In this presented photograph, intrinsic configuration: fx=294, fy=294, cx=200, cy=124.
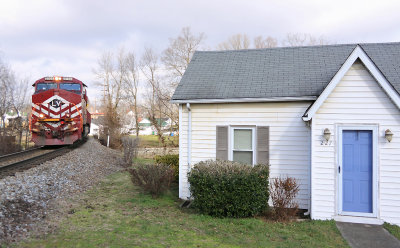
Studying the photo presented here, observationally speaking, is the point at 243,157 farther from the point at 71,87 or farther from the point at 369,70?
the point at 71,87

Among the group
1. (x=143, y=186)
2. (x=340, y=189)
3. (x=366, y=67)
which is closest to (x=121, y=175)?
(x=143, y=186)

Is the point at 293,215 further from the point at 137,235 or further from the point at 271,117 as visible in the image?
the point at 137,235

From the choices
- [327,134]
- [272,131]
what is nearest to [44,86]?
[272,131]

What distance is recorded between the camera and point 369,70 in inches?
284

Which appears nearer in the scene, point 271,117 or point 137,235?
point 137,235

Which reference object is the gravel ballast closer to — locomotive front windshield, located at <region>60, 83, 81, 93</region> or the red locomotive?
the red locomotive

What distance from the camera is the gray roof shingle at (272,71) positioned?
9.12 meters

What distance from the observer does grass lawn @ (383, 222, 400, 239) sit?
6.52 meters

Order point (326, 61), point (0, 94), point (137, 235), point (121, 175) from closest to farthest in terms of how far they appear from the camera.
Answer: point (137, 235) → point (326, 61) → point (121, 175) → point (0, 94)

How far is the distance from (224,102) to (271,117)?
4.99 feet

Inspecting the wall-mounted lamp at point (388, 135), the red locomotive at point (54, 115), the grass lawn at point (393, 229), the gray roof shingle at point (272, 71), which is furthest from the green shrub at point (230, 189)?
the red locomotive at point (54, 115)

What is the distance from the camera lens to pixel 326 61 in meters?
10.2

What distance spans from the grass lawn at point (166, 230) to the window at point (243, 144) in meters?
2.24

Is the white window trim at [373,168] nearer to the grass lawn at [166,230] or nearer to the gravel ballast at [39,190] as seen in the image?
the grass lawn at [166,230]
